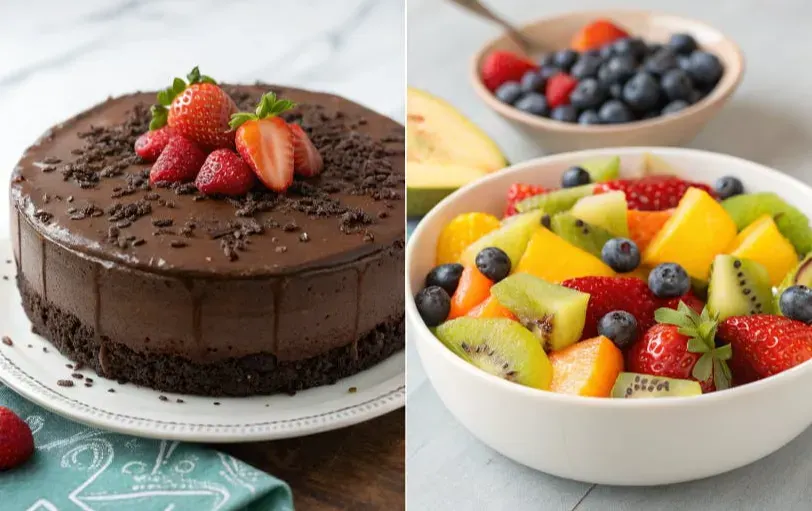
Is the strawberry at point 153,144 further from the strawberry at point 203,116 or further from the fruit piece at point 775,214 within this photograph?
the fruit piece at point 775,214

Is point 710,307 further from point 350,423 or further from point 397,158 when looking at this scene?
point 397,158

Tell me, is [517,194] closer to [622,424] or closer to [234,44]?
[622,424]

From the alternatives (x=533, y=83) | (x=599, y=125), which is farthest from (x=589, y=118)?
(x=533, y=83)

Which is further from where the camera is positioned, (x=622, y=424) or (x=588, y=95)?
(x=588, y=95)

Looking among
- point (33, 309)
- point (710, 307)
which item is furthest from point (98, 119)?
point (710, 307)

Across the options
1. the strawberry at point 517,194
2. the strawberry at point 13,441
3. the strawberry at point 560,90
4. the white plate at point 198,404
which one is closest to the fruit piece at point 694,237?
the strawberry at point 517,194

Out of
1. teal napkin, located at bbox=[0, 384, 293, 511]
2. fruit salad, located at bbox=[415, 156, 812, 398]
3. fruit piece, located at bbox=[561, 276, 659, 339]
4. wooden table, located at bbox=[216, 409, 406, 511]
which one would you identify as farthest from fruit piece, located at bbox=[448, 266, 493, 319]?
teal napkin, located at bbox=[0, 384, 293, 511]
